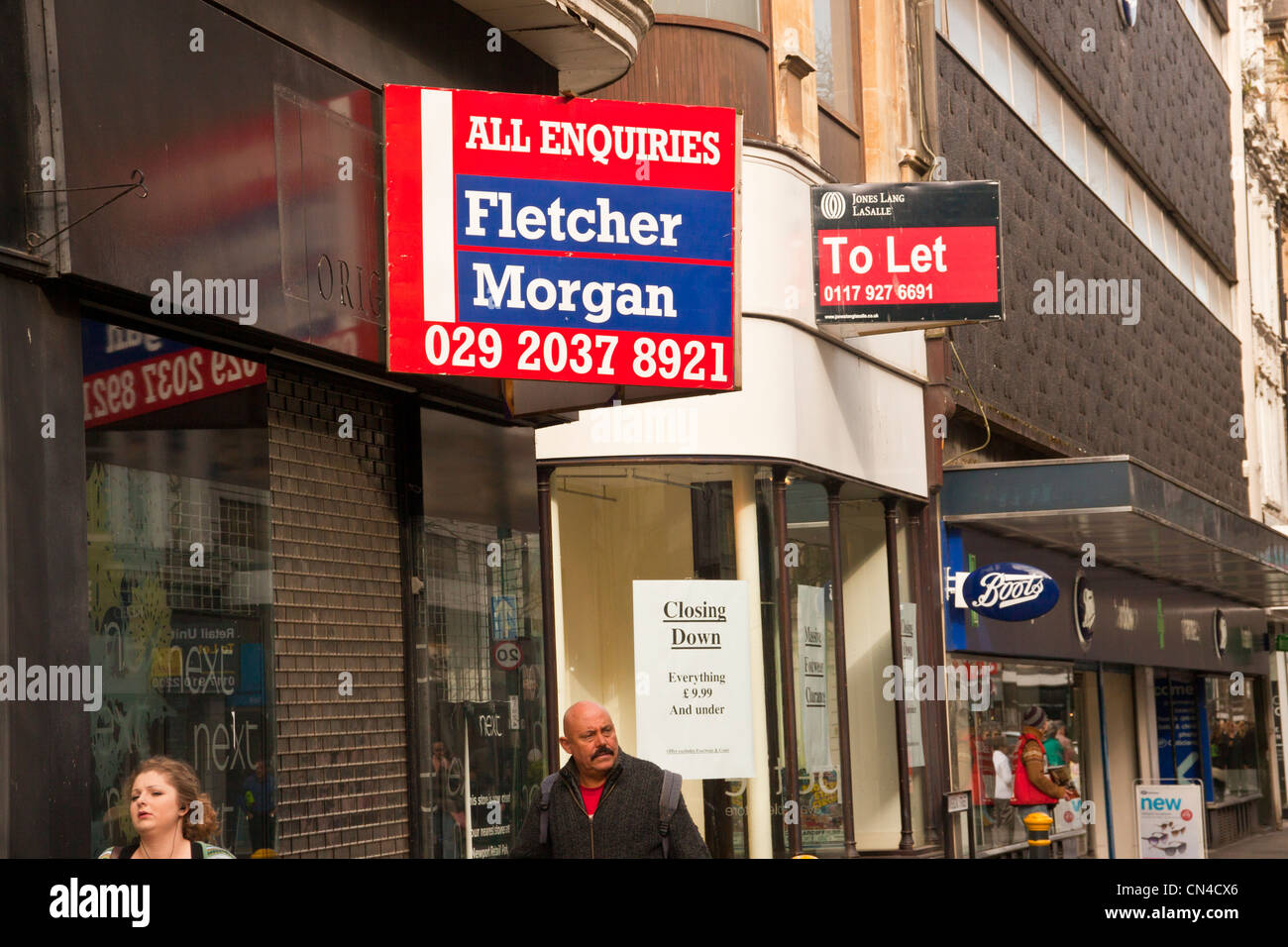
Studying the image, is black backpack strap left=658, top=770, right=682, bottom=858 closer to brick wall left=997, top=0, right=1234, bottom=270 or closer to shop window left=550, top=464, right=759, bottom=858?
shop window left=550, top=464, right=759, bottom=858

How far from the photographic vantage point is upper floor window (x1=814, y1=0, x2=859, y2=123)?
1541cm

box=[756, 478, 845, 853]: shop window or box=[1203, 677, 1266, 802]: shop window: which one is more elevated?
box=[756, 478, 845, 853]: shop window

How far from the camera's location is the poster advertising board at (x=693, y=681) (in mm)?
12297

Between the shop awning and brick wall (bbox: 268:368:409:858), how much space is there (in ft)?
31.3

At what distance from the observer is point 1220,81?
3434 cm

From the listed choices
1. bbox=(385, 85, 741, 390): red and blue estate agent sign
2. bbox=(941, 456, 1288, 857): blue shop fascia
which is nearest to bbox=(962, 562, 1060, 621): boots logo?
bbox=(941, 456, 1288, 857): blue shop fascia

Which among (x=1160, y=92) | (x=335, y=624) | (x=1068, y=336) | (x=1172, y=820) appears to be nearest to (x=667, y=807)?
(x=335, y=624)

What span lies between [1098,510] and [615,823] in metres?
12.0

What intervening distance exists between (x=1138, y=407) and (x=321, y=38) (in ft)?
64.4

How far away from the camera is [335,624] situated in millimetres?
8312

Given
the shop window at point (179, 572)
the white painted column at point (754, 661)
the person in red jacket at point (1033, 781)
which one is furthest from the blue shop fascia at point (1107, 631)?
the shop window at point (179, 572)

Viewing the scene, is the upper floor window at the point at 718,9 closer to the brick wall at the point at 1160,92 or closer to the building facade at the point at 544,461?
the building facade at the point at 544,461
